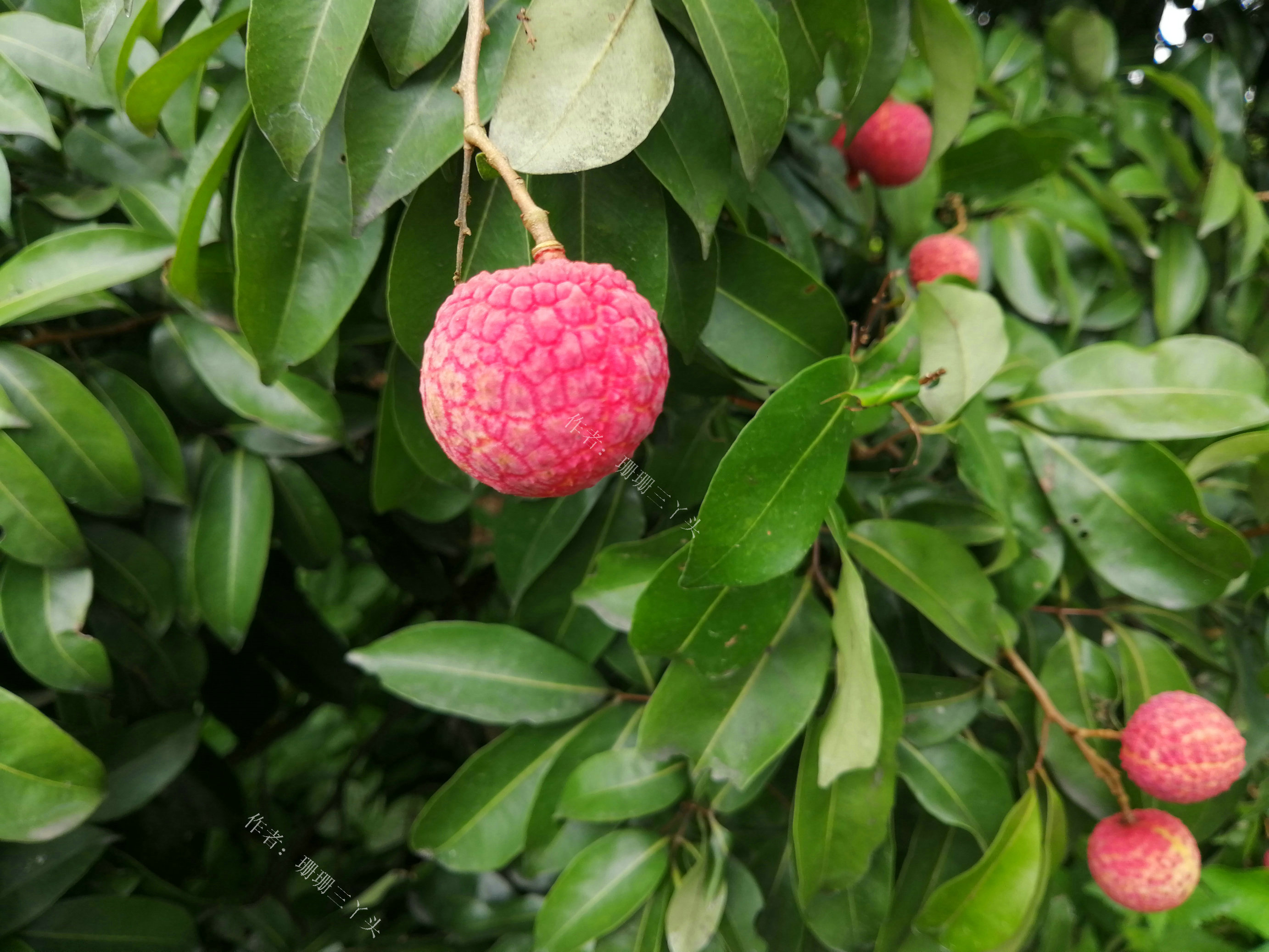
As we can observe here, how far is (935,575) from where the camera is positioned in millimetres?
740

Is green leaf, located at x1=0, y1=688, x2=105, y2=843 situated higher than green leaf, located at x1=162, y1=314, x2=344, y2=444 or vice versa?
green leaf, located at x1=162, y1=314, x2=344, y2=444

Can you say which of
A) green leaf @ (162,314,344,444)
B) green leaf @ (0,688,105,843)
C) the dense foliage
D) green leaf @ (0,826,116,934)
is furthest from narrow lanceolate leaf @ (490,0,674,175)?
green leaf @ (0,826,116,934)

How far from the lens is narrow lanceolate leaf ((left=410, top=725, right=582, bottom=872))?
868 millimetres

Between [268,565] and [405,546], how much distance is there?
0.59 ft

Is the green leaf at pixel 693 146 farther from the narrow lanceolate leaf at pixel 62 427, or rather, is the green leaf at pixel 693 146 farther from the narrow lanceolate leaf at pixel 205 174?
the narrow lanceolate leaf at pixel 62 427

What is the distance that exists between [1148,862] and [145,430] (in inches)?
40.4

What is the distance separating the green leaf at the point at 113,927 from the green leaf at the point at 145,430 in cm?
45

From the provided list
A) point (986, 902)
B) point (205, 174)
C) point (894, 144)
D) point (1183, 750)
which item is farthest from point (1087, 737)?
point (205, 174)

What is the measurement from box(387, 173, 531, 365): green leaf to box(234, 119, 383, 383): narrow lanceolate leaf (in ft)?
0.18

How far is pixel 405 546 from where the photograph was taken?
3.93 feet

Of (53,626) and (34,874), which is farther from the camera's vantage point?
(34,874)

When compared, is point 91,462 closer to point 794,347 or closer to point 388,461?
point 388,461

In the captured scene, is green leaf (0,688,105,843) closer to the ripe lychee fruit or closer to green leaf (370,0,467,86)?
green leaf (370,0,467,86)

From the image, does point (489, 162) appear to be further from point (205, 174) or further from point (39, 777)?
point (39, 777)
